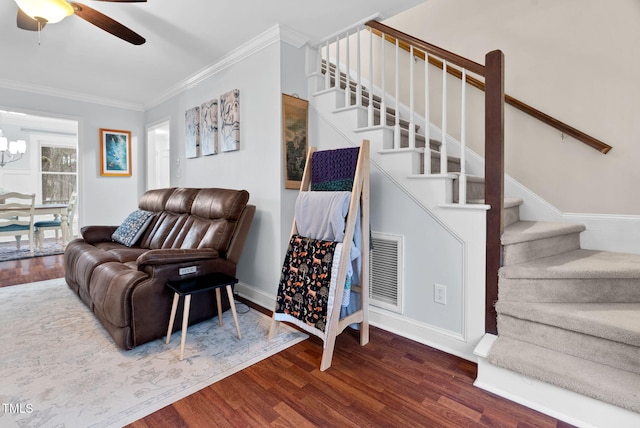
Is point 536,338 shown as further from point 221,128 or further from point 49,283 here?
point 49,283

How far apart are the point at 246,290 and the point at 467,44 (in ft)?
10.1

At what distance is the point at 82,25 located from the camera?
245 cm

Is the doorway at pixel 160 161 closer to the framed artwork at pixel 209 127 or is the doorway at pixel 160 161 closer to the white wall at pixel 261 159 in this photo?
the framed artwork at pixel 209 127

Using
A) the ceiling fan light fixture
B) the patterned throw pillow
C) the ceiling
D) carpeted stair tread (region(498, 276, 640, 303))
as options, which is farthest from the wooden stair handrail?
the patterned throw pillow

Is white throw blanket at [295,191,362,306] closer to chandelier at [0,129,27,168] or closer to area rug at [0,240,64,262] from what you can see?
area rug at [0,240,64,262]

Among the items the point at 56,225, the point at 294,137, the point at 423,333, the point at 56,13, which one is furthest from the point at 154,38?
the point at 56,225

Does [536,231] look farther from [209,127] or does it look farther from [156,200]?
[156,200]

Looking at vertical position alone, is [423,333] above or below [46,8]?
below

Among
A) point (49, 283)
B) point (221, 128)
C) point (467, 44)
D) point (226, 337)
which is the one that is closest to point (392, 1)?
point (467, 44)

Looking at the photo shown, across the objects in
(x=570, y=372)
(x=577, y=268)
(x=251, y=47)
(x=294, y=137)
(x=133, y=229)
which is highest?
(x=251, y=47)

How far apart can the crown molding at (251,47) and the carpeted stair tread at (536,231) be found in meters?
2.22

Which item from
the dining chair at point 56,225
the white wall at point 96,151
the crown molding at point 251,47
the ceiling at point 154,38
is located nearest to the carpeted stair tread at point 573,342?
the ceiling at point 154,38

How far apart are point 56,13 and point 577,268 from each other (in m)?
3.28

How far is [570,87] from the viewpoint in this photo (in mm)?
2281
